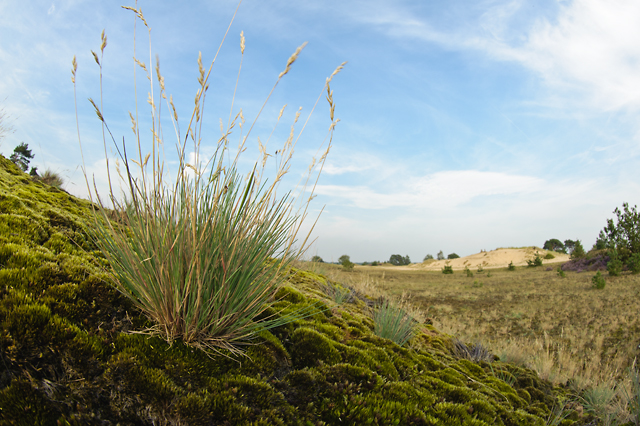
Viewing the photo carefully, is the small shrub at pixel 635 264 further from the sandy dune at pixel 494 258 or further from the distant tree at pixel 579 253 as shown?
the sandy dune at pixel 494 258

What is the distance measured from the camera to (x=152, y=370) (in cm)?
203

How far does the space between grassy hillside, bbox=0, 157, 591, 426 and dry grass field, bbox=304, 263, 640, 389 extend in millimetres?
3025

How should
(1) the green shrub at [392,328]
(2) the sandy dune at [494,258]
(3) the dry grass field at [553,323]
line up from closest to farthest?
(1) the green shrub at [392,328], (3) the dry grass field at [553,323], (2) the sandy dune at [494,258]

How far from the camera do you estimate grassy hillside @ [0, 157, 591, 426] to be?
1853 mm

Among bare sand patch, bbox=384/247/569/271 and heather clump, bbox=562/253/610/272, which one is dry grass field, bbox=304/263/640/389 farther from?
bare sand patch, bbox=384/247/569/271

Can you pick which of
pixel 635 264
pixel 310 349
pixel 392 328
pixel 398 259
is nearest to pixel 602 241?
pixel 635 264

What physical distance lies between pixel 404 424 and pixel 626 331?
11.1 meters

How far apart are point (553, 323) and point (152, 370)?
13.2 metres

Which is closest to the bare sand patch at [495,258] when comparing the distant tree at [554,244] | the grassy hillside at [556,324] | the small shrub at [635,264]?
the distant tree at [554,244]

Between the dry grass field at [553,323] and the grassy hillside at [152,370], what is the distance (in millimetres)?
3025

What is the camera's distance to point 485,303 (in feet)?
50.3

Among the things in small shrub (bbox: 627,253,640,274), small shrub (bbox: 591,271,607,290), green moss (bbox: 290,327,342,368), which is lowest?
small shrub (bbox: 591,271,607,290)

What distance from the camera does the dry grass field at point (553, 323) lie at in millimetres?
6504

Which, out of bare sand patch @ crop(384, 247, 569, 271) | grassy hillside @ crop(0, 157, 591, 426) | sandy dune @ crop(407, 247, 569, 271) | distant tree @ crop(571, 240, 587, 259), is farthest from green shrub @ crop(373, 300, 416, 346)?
sandy dune @ crop(407, 247, 569, 271)
